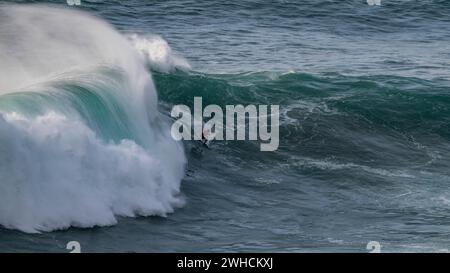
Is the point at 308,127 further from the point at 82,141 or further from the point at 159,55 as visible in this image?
the point at 82,141

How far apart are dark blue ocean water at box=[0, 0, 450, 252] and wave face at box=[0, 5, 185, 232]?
0.43 m

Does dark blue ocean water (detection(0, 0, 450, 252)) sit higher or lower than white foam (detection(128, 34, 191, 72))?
lower

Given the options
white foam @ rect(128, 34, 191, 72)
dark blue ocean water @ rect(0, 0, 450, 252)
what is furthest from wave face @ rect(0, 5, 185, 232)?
white foam @ rect(128, 34, 191, 72)

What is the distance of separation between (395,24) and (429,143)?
15449mm

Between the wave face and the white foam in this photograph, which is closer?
the wave face

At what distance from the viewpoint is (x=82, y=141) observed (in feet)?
58.0

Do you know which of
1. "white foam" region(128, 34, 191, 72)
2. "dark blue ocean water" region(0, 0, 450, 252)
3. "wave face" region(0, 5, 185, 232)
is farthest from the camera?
"white foam" region(128, 34, 191, 72)

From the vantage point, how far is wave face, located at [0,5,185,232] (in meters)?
16.1

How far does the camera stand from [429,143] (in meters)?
26.5

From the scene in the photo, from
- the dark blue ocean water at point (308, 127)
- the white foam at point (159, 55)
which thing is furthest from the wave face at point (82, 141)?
the white foam at point (159, 55)

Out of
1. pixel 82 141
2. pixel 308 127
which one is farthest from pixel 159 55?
pixel 82 141

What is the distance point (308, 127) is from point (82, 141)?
386 inches

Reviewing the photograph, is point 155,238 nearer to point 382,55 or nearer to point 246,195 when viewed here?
point 246,195

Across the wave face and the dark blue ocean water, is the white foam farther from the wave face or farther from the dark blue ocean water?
the wave face
